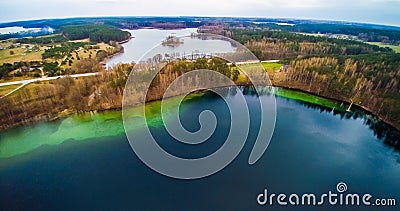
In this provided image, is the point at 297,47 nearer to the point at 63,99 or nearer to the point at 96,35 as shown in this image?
the point at 63,99

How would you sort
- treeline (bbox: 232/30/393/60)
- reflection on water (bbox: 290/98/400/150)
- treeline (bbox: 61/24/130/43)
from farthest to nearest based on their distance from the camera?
treeline (bbox: 61/24/130/43)
treeline (bbox: 232/30/393/60)
reflection on water (bbox: 290/98/400/150)

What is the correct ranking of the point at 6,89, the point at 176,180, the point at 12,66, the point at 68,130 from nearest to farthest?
1. the point at 176,180
2. the point at 68,130
3. the point at 6,89
4. the point at 12,66

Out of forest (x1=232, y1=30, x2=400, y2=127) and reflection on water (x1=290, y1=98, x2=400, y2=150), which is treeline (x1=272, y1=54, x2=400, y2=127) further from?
reflection on water (x1=290, y1=98, x2=400, y2=150)

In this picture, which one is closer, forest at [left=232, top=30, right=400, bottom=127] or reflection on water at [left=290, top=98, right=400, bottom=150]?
reflection on water at [left=290, top=98, right=400, bottom=150]

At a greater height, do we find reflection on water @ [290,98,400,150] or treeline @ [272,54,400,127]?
treeline @ [272,54,400,127]

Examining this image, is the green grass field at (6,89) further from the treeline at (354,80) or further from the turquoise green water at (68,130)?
the treeline at (354,80)

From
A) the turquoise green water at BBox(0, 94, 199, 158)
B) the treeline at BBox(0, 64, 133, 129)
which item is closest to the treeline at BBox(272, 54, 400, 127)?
the turquoise green water at BBox(0, 94, 199, 158)

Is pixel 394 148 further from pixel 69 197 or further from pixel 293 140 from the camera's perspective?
pixel 69 197

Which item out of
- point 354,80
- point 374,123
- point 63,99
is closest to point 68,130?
point 63,99
